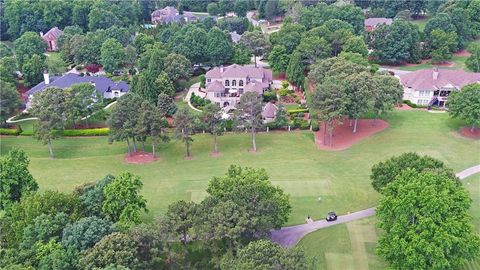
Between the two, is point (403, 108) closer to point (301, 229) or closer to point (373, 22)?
point (301, 229)

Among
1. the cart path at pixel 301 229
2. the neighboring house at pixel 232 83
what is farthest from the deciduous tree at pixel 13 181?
the neighboring house at pixel 232 83

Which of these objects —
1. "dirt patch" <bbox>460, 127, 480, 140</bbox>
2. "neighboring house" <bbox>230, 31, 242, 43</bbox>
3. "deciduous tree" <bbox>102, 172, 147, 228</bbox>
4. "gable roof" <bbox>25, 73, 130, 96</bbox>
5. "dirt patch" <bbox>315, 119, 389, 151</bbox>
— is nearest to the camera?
"deciduous tree" <bbox>102, 172, 147, 228</bbox>

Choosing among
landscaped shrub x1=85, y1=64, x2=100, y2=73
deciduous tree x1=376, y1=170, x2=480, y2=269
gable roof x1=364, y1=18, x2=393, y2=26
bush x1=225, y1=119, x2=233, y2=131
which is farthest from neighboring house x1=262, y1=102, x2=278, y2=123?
gable roof x1=364, y1=18, x2=393, y2=26

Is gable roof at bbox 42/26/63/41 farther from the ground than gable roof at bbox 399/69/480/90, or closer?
farther from the ground

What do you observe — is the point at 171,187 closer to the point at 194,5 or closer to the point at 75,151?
the point at 75,151

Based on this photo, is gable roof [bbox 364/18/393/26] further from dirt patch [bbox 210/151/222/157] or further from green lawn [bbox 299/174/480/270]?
green lawn [bbox 299/174/480/270]

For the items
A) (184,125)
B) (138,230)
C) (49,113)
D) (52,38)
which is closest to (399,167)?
(138,230)
